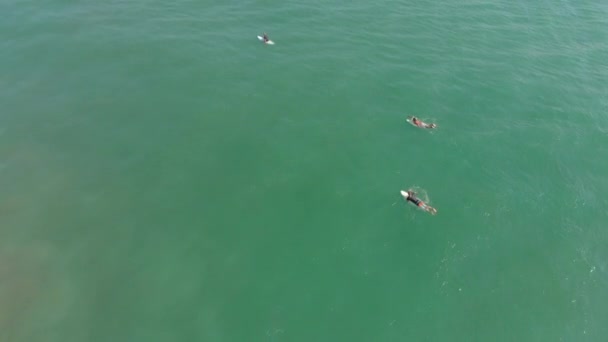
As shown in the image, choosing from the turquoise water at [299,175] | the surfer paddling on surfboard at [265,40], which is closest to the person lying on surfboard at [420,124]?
the turquoise water at [299,175]

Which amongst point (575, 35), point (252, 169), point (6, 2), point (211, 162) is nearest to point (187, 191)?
point (211, 162)

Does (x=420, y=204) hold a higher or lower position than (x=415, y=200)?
lower

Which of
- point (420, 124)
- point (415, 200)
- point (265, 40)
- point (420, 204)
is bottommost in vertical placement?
point (420, 204)

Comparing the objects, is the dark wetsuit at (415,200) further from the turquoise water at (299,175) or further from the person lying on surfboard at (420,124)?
the person lying on surfboard at (420,124)

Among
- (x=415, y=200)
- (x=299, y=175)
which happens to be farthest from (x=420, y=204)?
(x=299, y=175)

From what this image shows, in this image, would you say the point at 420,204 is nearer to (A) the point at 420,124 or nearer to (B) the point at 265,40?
(A) the point at 420,124

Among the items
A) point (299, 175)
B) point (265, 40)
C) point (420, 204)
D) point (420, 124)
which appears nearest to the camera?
point (420, 204)

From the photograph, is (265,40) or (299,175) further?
(265,40)

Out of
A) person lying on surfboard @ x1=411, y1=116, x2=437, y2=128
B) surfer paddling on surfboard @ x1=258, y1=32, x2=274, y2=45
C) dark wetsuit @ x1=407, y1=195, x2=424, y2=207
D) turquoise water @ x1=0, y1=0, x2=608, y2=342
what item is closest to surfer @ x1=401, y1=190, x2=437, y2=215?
dark wetsuit @ x1=407, y1=195, x2=424, y2=207
